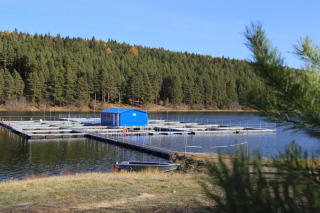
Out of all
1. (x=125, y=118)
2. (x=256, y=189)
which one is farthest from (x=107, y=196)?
(x=125, y=118)

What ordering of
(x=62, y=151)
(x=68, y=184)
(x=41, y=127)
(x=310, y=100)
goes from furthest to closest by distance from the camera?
(x=41, y=127) → (x=62, y=151) → (x=68, y=184) → (x=310, y=100)

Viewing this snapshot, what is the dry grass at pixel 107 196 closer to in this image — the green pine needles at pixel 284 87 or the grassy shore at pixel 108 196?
the grassy shore at pixel 108 196

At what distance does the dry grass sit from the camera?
838 cm

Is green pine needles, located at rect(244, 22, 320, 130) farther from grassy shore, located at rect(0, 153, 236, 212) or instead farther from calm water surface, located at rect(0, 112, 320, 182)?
calm water surface, located at rect(0, 112, 320, 182)

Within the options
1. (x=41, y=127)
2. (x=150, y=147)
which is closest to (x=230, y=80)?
(x=41, y=127)

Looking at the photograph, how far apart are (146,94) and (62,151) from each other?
7812 centimetres

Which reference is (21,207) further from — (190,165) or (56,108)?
(56,108)

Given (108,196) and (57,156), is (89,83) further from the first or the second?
(108,196)

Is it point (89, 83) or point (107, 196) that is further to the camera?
point (89, 83)

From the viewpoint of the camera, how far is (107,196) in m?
10.0

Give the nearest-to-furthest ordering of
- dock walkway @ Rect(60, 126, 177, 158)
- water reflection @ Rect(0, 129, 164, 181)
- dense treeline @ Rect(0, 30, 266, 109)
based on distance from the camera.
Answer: water reflection @ Rect(0, 129, 164, 181) → dock walkway @ Rect(60, 126, 177, 158) → dense treeline @ Rect(0, 30, 266, 109)

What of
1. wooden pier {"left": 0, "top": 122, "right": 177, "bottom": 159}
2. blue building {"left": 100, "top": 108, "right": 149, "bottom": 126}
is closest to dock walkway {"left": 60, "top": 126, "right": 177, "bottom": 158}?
wooden pier {"left": 0, "top": 122, "right": 177, "bottom": 159}

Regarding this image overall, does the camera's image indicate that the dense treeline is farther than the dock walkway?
Yes

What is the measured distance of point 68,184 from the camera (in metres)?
12.5
